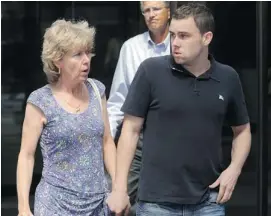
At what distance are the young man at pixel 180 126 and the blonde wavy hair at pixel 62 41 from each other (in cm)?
31

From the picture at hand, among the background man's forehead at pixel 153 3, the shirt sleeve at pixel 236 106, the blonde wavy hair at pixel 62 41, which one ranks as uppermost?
the background man's forehead at pixel 153 3

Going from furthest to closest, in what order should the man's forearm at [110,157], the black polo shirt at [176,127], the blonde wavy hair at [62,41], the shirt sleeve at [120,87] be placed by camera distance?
the shirt sleeve at [120,87]
the man's forearm at [110,157]
the blonde wavy hair at [62,41]
the black polo shirt at [176,127]

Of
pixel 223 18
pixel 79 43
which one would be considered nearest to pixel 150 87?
pixel 79 43

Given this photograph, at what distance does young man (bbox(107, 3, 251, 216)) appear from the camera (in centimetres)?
343

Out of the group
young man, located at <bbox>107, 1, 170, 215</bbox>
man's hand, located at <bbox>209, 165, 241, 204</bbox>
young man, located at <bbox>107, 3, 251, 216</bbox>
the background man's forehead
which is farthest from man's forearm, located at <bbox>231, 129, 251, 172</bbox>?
the background man's forehead

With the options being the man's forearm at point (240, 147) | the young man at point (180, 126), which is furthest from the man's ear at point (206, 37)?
the man's forearm at point (240, 147)

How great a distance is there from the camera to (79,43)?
3.55m

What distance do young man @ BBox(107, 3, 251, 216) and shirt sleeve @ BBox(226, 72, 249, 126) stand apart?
0.02 m

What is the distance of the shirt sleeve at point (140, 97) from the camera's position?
3.46m

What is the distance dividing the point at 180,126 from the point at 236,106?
0.36m

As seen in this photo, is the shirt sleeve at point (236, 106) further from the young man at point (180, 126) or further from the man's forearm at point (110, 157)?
the man's forearm at point (110, 157)

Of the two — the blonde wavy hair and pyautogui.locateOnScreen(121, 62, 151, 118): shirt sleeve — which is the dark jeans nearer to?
pyautogui.locateOnScreen(121, 62, 151, 118): shirt sleeve

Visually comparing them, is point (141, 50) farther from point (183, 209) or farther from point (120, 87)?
point (183, 209)

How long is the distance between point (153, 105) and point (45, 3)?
3291 mm
